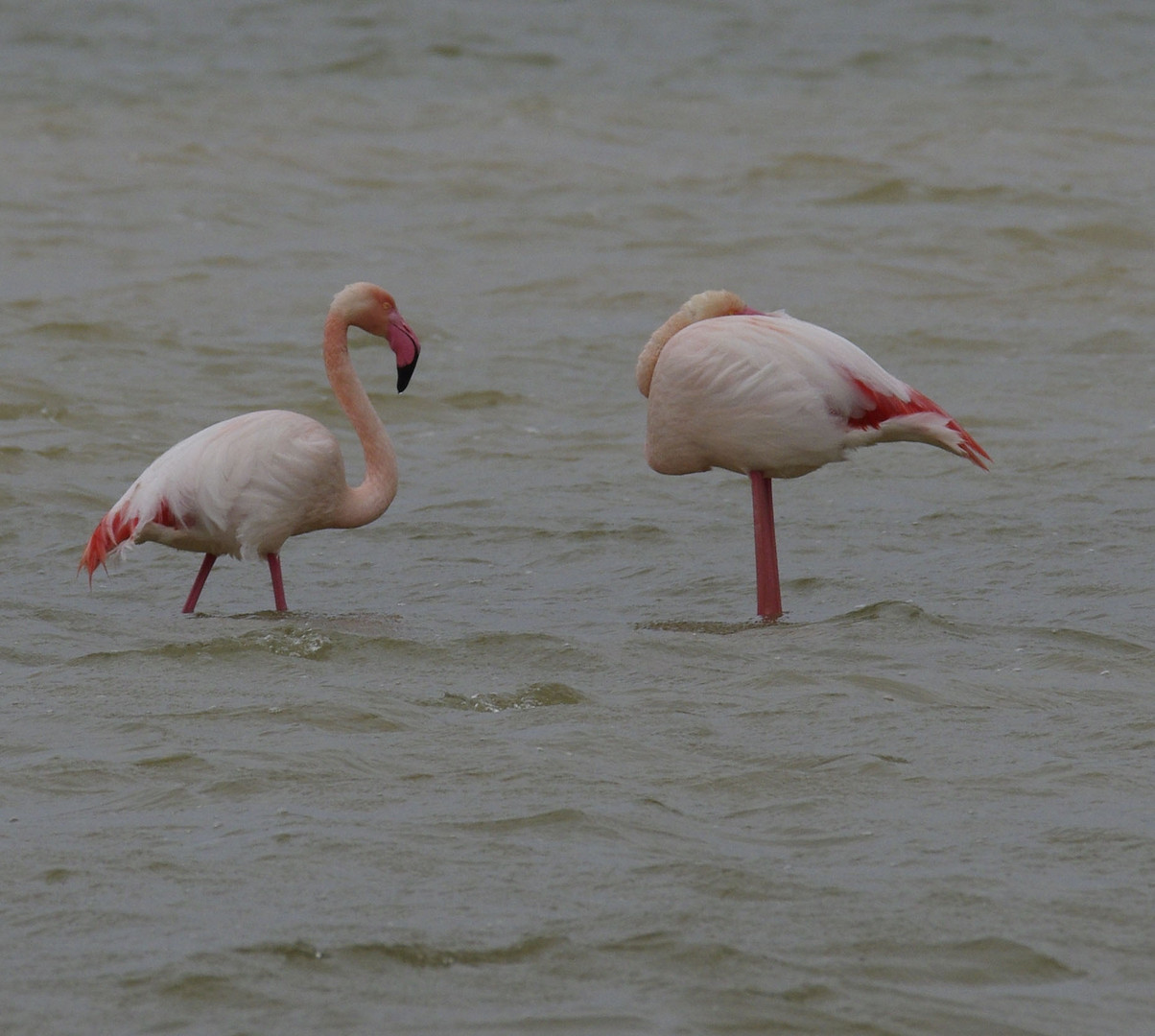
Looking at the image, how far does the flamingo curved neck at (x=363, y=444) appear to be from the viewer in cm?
602

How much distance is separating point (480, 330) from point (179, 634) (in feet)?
16.7

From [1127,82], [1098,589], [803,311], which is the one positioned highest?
[1127,82]

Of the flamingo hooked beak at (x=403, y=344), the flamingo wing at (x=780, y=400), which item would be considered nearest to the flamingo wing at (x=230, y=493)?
the flamingo hooked beak at (x=403, y=344)

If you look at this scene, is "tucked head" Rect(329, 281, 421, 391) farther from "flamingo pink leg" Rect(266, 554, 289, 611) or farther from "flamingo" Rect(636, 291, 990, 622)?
"flamingo" Rect(636, 291, 990, 622)

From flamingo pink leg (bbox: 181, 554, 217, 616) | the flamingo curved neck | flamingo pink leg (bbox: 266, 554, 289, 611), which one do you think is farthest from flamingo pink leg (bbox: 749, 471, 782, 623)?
flamingo pink leg (bbox: 181, 554, 217, 616)

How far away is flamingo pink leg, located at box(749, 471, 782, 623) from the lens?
→ 5645mm

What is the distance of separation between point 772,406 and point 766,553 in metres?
0.42

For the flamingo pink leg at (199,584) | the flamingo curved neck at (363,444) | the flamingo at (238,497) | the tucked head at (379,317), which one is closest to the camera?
the flamingo at (238,497)

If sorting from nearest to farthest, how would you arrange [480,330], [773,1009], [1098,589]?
1. [773,1009]
2. [1098,589]
3. [480,330]

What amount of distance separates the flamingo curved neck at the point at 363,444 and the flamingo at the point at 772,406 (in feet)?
2.83

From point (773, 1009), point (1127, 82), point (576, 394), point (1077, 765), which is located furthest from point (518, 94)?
point (773, 1009)

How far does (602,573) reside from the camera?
20.5 ft

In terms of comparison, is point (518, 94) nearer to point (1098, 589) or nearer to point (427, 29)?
point (427, 29)

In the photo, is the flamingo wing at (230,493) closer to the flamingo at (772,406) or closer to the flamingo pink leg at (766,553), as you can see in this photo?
the flamingo at (772,406)
